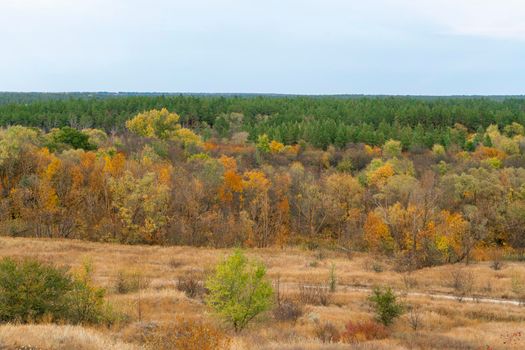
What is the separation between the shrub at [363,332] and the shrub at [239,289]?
3467 mm

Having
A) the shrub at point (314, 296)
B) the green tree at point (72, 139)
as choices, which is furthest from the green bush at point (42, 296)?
the green tree at point (72, 139)

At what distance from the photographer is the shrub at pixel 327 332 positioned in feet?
69.9

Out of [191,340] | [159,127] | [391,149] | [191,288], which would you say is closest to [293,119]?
[159,127]

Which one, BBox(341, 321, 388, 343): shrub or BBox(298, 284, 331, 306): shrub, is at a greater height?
BBox(341, 321, 388, 343): shrub

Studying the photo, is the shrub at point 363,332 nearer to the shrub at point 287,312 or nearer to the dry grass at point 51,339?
the shrub at point 287,312

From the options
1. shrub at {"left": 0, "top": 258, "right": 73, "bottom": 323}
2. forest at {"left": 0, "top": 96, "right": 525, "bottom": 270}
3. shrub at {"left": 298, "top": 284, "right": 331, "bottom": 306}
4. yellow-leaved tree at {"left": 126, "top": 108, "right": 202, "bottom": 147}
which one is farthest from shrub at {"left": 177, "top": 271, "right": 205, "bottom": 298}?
yellow-leaved tree at {"left": 126, "top": 108, "right": 202, "bottom": 147}

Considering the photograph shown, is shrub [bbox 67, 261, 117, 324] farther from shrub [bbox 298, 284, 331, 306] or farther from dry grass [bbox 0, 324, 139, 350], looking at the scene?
shrub [bbox 298, 284, 331, 306]

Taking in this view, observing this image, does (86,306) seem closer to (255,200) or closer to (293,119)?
(255,200)

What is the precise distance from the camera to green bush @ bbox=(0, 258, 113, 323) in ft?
60.2

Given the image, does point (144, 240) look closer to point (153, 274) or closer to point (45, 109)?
point (153, 274)

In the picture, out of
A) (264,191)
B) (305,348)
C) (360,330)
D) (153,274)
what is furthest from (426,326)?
(264,191)

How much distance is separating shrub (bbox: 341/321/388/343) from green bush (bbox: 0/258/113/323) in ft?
30.0

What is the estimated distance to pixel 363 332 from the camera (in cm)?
2194

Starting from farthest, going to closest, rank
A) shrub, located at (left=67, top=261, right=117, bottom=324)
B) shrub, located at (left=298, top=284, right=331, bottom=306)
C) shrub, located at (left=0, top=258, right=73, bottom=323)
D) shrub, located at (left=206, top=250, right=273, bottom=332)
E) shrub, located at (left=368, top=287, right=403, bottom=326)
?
shrub, located at (left=298, top=284, right=331, bottom=306) < shrub, located at (left=368, top=287, right=403, bottom=326) < shrub, located at (left=206, top=250, right=273, bottom=332) < shrub, located at (left=67, top=261, right=117, bottom=324) < shrub, located at (left=0, top=258, right=73, bottom=323)
